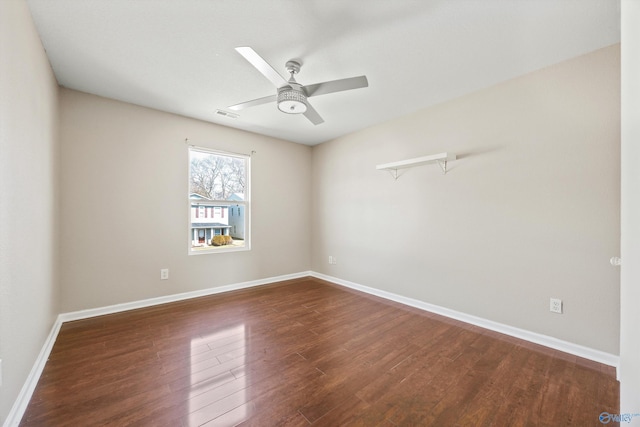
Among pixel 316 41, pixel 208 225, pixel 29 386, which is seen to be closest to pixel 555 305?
pixel 316 41

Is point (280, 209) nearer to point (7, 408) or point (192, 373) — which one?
point (192, 373)

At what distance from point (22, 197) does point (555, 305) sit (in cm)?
406

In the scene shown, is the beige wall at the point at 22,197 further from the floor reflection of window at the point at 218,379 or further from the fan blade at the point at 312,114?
the fan blade at the point at 312,114

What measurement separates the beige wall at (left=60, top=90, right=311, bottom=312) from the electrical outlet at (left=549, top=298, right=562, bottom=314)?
12.0ft

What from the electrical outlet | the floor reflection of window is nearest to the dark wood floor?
the floor reflection of window

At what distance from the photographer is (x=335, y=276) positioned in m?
4.48

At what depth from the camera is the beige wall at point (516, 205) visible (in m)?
2.07

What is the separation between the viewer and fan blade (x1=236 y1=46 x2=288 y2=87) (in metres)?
1.62

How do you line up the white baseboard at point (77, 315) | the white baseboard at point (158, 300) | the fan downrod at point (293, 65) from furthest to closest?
1. the white baseboard at point (158, 300)
2. the fan downrod at point (293, 65)
3. the white baseboard at point (77, 315)

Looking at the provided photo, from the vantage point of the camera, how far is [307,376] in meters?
1.84

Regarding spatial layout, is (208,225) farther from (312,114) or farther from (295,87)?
(295,87)

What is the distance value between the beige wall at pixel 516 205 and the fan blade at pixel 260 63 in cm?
208

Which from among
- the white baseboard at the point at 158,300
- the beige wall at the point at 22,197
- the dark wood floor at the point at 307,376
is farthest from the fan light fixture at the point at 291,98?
the white baseboard at the point at 158,300

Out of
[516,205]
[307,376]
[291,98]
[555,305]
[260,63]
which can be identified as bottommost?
[307,376]
